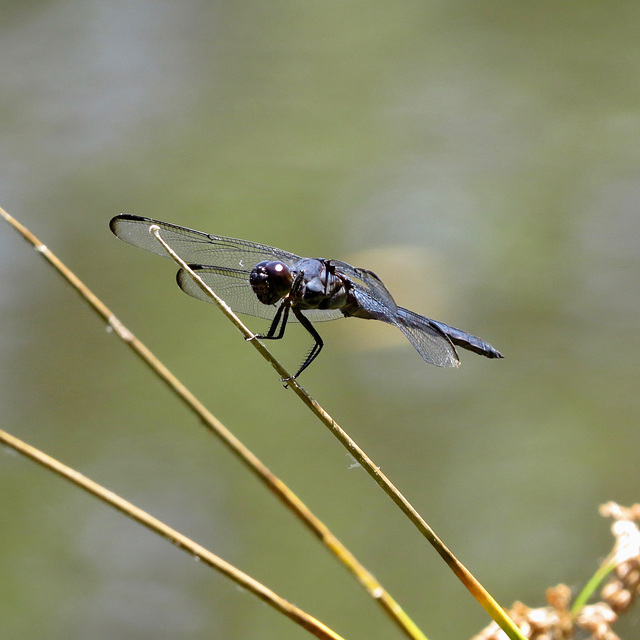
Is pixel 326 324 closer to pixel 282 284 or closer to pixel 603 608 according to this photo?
pixel 282 284

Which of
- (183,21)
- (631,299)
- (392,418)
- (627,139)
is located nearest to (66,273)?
(392,418)

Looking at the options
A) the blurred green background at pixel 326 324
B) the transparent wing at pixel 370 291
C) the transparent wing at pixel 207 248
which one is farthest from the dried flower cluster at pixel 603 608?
the transparent wing at pixel 207 248

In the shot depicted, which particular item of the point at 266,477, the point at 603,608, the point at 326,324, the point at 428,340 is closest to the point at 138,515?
the point at 266,477

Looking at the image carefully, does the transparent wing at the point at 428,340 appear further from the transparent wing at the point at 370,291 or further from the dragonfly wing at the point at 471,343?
the dragonfly wing at the point at 471,343

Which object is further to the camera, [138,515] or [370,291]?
[370,291]

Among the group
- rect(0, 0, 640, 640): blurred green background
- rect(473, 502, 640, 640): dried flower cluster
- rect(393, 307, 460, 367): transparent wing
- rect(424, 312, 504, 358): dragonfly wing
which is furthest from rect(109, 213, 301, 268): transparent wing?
rect(473, 502, 640, 640): dried flower cluster

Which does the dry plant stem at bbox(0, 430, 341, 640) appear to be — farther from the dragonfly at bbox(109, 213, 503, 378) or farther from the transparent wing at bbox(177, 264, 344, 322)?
the transparent wing at bbox(177, 264, 344, 322)
